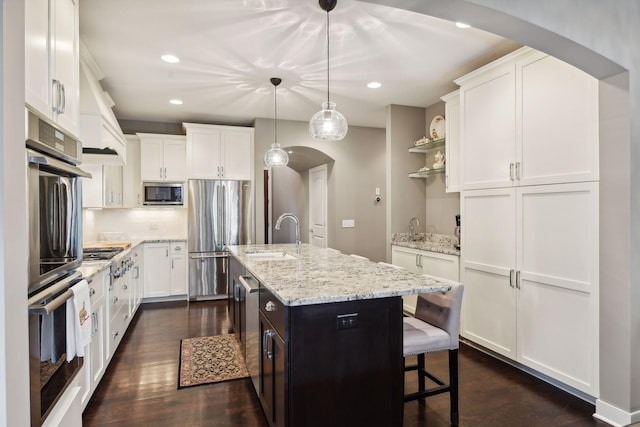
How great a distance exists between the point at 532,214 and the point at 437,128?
199cm

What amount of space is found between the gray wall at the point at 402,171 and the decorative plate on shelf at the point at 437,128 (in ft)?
1.21

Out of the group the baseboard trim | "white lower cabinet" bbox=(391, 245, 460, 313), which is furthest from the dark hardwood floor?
"white lower cabinet" bbox=(391, 245, 460, 313)

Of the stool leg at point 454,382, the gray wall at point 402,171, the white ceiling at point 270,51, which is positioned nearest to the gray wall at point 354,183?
the white ceiling at point 270,51

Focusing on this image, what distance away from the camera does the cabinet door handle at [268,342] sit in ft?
6.31

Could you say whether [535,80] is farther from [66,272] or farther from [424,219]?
[66,272]

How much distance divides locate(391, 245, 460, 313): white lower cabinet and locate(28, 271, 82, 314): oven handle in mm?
2529

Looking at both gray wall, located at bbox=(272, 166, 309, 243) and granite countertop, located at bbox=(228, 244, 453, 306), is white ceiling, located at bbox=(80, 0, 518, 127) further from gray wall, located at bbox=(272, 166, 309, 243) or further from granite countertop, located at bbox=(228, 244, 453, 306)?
gray wall, located at bbox=(272, 166, 309, 243)

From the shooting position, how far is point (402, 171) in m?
4.70

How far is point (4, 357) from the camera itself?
992mm

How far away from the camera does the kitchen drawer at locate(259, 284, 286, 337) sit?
1.73 metres

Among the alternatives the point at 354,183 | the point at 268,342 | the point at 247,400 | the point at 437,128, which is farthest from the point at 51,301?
the point at 354,183

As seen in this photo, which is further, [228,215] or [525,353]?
[228,215]

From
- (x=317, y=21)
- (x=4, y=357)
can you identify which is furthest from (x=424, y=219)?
(x=4, y=357)

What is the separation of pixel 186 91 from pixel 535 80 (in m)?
3.55
